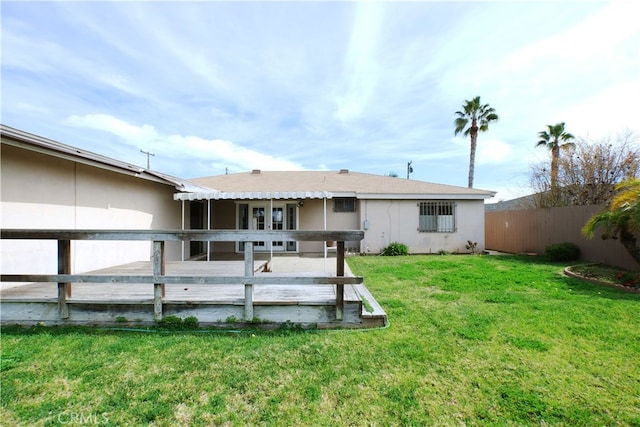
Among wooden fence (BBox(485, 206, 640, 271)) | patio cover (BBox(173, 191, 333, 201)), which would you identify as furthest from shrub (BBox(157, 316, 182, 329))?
wooden fence (BBox(485, 206, 640, 271))

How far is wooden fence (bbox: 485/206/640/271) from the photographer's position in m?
8.57

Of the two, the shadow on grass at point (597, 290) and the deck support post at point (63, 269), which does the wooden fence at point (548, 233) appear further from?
the deck support post at point (63, 269)

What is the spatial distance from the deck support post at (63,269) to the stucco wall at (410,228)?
987 centimetres

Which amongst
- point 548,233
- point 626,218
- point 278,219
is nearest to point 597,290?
point 626,218

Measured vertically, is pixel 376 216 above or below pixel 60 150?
below

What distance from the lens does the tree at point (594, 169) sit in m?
11.6

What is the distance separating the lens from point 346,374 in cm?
267

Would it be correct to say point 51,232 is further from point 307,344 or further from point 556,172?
point 556,172

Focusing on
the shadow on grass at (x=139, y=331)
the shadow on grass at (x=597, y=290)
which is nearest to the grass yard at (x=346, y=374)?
the shadow on grass at (x=139, y=331)

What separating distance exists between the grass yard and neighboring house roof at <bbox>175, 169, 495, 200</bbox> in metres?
6.11

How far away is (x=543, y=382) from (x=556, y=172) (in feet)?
49.9

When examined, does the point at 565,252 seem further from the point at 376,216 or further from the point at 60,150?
the point at 60,150

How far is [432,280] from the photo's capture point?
6.80m

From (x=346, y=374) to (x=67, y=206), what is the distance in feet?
19.6
